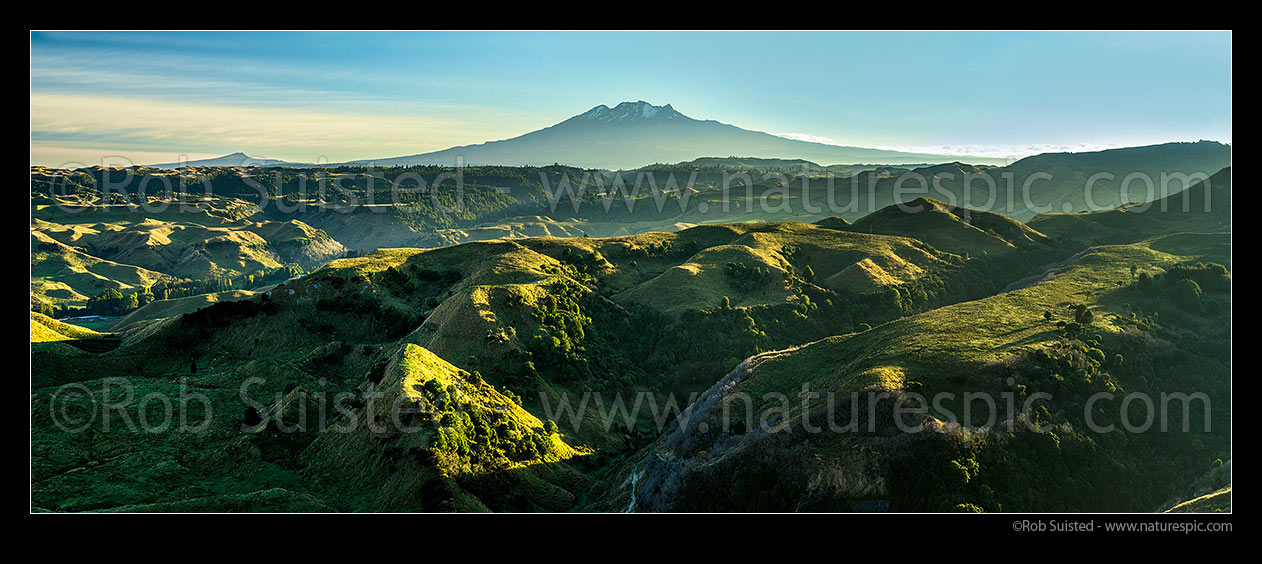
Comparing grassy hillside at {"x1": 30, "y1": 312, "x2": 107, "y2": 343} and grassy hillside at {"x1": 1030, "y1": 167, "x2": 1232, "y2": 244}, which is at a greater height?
grassy hillside at {"x1": 1030, "y1": 167, "x2": 1232, "y2": 244}

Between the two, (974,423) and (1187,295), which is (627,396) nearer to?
(974,423)

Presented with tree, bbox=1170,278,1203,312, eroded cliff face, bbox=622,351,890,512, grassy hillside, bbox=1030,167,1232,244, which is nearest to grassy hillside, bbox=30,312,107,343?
eroded cliff face, bbox=622,351,890,512

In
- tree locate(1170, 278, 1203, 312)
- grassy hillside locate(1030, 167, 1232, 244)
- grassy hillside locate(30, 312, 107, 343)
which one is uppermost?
grassy hillside locate(1030, 167, 1232, 244)

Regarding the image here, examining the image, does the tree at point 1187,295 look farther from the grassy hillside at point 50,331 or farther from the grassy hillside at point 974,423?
the grassy hillside at point 50,331

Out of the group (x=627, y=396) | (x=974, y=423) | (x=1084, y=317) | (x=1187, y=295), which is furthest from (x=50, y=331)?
(x=1187, y=295)

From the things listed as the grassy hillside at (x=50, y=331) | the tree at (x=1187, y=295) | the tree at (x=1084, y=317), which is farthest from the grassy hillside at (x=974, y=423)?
the grassy hillside at (x=50, y=331)

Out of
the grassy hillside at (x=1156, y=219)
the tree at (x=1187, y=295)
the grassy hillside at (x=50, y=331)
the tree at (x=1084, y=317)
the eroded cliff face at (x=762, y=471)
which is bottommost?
the eroded cliff face at (x=762, y=471)

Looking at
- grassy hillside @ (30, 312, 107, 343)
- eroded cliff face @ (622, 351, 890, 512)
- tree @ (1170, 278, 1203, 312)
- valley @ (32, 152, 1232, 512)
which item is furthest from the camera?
tree @ (1170, 278, 1203, 312)

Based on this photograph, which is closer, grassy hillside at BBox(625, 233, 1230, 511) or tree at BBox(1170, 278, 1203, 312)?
grassy hillside at BBox(625, 233, 1230, 511)

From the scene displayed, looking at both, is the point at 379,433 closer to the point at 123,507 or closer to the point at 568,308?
the point at 123,507

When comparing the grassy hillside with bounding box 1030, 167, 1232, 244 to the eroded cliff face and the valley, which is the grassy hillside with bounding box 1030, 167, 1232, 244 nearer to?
the valley

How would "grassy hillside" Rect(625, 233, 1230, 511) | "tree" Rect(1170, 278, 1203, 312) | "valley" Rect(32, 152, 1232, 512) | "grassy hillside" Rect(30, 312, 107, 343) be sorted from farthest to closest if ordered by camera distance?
1. "tree" Rect(1170, 278, 1203, 312)
2. "grassy hillside" Rect(30, 312, 107, 343)
3. "valley" Rect(32, 152, 1232, 512)
4. "grassy hillside" Rect(625, 233, 1230, 511)

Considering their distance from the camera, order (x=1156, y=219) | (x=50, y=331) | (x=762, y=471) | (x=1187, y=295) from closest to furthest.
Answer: (x=762, y=471)
(x=50, y=331)
(x=1187, y=295)
(x=1156, y=219)
